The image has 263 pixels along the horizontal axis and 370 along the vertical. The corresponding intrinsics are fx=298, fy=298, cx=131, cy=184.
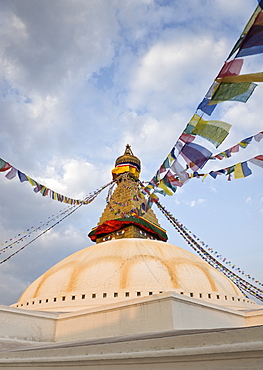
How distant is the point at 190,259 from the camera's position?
10.8 meters

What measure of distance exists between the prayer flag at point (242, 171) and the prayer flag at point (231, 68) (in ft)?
9.71

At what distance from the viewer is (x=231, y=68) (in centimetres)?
375

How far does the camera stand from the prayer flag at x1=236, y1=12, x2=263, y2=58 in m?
3.34

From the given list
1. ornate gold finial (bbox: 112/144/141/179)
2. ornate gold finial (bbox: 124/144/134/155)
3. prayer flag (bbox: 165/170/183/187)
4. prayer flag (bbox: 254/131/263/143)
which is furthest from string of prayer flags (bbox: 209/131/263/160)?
ornate gold finial (bbox: 124/144/134/155)

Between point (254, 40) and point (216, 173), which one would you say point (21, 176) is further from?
point (254, 40)

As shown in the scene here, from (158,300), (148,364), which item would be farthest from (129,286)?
(148,364)

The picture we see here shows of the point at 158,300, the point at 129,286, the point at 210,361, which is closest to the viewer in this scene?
the point at 210,361

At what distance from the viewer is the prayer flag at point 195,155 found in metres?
5.80

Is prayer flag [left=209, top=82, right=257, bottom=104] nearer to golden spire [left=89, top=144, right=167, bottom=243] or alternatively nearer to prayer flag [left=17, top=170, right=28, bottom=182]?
prayer flag [left=17, top=170, right=28, bottom=182]

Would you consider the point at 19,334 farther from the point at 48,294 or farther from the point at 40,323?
the point at 48,294

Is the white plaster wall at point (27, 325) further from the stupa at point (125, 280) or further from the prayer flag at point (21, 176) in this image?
the prayer flag at point (21, 176)

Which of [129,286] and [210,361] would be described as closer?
[210,361]

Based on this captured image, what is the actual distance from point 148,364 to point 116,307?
15.4 feet

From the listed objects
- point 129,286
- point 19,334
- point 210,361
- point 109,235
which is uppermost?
point 109,235
